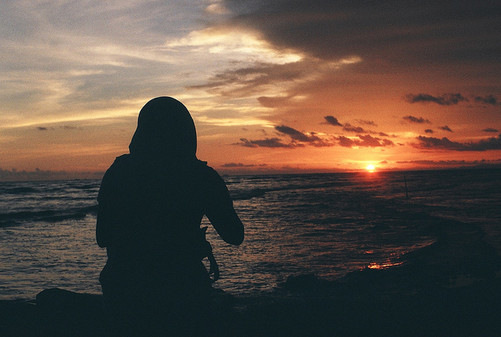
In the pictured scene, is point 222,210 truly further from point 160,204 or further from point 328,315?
point 328,315

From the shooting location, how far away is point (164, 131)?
2.36 m

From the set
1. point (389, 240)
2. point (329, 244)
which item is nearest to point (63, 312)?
point (329, 244)

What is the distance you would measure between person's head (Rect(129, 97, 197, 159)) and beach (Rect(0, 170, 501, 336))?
0.89 metres

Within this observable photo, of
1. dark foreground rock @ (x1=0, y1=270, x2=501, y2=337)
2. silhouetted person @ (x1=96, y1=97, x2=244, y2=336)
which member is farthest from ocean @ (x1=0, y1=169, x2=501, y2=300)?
silhouetted person @ (x1=96, y1=97, x2=244, y2=336)

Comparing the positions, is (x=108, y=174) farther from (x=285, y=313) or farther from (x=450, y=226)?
(x=450, y=226)

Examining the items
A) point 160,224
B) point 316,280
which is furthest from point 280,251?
point 160,224

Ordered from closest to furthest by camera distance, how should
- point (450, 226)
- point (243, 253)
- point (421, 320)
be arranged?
point (421, 320) → point (243, 253) → point (450, 226)

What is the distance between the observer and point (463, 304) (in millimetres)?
5770

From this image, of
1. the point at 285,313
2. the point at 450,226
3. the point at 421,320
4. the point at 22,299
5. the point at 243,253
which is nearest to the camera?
the point at 421,320

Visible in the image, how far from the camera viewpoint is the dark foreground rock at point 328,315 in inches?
191

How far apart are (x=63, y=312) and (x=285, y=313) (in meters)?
2.80

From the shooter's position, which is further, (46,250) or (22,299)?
(46,250)

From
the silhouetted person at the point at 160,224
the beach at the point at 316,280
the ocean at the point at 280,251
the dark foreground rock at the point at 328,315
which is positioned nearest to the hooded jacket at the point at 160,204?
the silhouetted person at the point at 160,224

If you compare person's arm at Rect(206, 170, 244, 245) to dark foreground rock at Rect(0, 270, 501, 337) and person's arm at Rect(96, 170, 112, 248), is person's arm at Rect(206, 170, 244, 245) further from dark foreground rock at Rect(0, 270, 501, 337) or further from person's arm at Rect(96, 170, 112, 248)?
dark foreground rock at Rect(0, 270, 501, 337)
